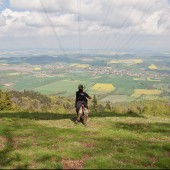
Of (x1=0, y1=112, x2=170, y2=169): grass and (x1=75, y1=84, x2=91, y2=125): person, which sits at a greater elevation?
(x1=75, y1=84, x2=91, y2=125): person

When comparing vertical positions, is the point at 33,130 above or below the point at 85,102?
below

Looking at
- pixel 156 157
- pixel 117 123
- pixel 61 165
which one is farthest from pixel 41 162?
pixel 117 123

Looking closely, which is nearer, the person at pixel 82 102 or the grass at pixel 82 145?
the grass at pixel 82 145

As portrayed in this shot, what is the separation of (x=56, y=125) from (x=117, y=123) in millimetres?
6584

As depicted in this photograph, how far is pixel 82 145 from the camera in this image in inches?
816

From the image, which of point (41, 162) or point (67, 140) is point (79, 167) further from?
point (67, 140)

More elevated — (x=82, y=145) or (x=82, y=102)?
(x=82, y=102)

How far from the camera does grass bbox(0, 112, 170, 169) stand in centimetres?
1673

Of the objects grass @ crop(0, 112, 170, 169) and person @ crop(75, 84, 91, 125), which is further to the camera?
person @ crop(75, 84, 91, 125)

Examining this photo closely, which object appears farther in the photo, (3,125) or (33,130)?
(3,125)

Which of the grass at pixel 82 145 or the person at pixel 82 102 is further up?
the person at pixel 82 102

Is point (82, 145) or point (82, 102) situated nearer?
point (82, 145)

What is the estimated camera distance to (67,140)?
22109mm

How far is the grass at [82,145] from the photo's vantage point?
54.9ft
